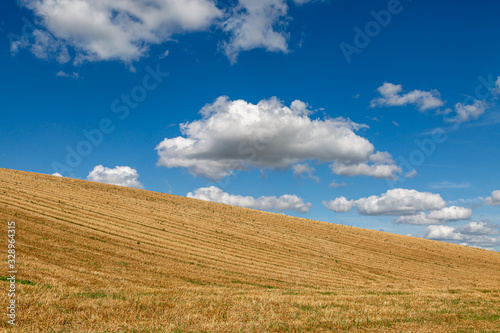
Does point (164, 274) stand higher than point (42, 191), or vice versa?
point (42, 191)

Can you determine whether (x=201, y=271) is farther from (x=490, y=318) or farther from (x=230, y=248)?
(x=490, y=318)

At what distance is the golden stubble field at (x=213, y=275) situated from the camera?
9.61 m

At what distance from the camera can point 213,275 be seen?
70.0 ft

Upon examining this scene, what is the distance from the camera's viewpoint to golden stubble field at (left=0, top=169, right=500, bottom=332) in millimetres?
9609

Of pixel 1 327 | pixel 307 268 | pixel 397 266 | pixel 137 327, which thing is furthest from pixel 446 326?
pixel 397 266

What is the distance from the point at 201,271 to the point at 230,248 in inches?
401

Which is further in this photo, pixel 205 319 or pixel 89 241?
pixel 89 241

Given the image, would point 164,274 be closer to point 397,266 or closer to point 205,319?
point 205,319

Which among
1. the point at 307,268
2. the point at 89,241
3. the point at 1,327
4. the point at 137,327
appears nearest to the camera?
the point at 1,327

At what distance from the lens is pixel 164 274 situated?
19.6 m

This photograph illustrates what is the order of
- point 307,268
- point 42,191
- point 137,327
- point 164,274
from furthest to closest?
point 42,191 < point 307,268 < point 164,274 < point 137,327

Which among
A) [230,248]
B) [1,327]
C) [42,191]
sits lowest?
[1,327]

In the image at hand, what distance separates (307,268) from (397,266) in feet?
45.3

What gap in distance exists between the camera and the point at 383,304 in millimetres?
13453
